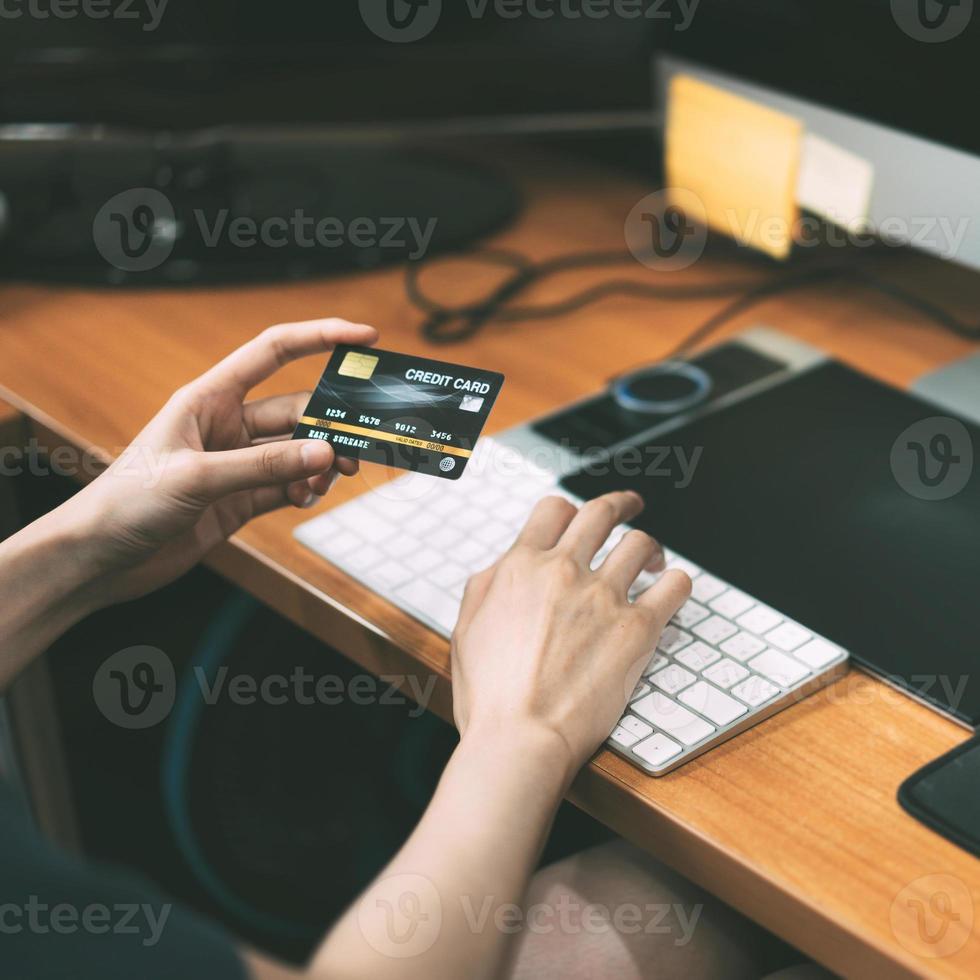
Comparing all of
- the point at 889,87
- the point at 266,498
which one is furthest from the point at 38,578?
the point at 889,87

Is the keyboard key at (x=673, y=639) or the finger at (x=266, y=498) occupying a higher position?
the keyboard key at (x=673, y=639)

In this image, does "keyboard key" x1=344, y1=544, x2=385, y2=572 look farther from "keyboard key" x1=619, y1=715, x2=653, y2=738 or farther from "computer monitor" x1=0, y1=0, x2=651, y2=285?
"computer monitor" x1=0, y1=0, x2=651, y2=285

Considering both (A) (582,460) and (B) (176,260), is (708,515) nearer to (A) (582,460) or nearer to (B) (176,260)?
(A) (582,460)

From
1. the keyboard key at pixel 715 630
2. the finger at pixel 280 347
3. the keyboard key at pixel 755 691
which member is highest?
the finger at pixel 280 347

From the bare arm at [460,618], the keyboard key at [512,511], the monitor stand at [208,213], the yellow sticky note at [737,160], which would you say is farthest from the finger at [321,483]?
the yellow sticky note at [737,160]

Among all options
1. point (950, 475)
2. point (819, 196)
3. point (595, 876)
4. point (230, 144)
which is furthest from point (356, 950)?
point (230, 144)

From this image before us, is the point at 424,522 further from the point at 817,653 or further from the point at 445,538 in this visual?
the point at 817,653

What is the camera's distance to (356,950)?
1.66 ft

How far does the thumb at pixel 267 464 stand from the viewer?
27.1 inches

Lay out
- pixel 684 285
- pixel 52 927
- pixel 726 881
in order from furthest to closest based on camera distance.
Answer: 1. pixel 684 285
2. pixel 726 881
3. pixel 52 927

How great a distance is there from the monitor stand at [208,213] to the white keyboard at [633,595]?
370 millimetres

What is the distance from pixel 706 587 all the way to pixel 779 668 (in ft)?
0.25

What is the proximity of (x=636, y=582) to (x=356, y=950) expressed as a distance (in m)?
0.29

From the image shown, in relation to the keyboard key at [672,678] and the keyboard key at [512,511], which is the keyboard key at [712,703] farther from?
the keyboard key at [512,511]
